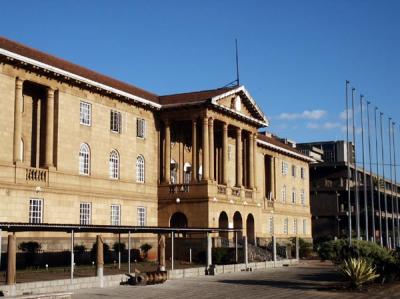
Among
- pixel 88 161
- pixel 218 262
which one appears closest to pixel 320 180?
pixel 218 262

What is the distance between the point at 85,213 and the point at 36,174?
5621mm

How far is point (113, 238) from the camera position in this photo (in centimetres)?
4475

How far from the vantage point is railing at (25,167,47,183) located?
37906mm

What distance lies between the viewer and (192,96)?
2088 inches

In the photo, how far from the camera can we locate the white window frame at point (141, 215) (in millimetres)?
48906

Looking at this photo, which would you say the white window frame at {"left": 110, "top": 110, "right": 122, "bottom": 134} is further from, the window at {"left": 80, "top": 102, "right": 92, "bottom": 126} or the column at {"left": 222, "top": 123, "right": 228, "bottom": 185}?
the column at {"left": 222, "top": 123, "right": 228, "bottom": 185}

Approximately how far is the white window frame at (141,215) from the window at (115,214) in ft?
8.85

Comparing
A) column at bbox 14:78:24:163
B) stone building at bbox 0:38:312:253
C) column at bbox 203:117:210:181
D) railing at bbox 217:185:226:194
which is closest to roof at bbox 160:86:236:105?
stone building at bbox 0:38:312:253

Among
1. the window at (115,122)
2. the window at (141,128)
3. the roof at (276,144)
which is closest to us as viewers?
the window at (115,122)

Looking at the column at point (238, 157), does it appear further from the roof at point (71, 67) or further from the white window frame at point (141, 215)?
the white window frame at point (141, 215)

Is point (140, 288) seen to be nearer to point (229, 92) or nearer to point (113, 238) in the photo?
point (113, 238)

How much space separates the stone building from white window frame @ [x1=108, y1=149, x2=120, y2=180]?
79mm

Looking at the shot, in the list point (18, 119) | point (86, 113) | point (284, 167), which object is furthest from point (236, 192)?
point (18, 119)

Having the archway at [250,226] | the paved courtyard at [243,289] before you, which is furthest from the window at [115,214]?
the archway at [250,226]
